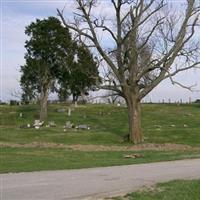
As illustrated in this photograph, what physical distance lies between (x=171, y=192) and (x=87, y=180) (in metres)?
3.62

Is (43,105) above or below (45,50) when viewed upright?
below

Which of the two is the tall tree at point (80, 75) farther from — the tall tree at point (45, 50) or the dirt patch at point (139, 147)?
the dirt patch at point (139, 147)

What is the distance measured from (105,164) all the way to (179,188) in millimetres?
8679

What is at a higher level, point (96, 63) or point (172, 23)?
point (172, 23)

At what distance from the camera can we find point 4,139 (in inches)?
1490

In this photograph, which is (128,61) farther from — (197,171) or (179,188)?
(179,188)

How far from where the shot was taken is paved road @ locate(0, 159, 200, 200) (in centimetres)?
1277

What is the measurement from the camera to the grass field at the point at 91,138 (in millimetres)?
23489

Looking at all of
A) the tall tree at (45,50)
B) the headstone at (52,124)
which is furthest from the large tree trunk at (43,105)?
the headstone at (52,124)

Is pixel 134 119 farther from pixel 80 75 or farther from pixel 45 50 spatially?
pixel 80 75

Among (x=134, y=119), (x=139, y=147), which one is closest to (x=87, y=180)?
(x=139, y=147)

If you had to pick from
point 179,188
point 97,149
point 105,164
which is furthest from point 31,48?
point 179,188

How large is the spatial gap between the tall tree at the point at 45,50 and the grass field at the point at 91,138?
4055mm

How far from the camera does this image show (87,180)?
621 inches
